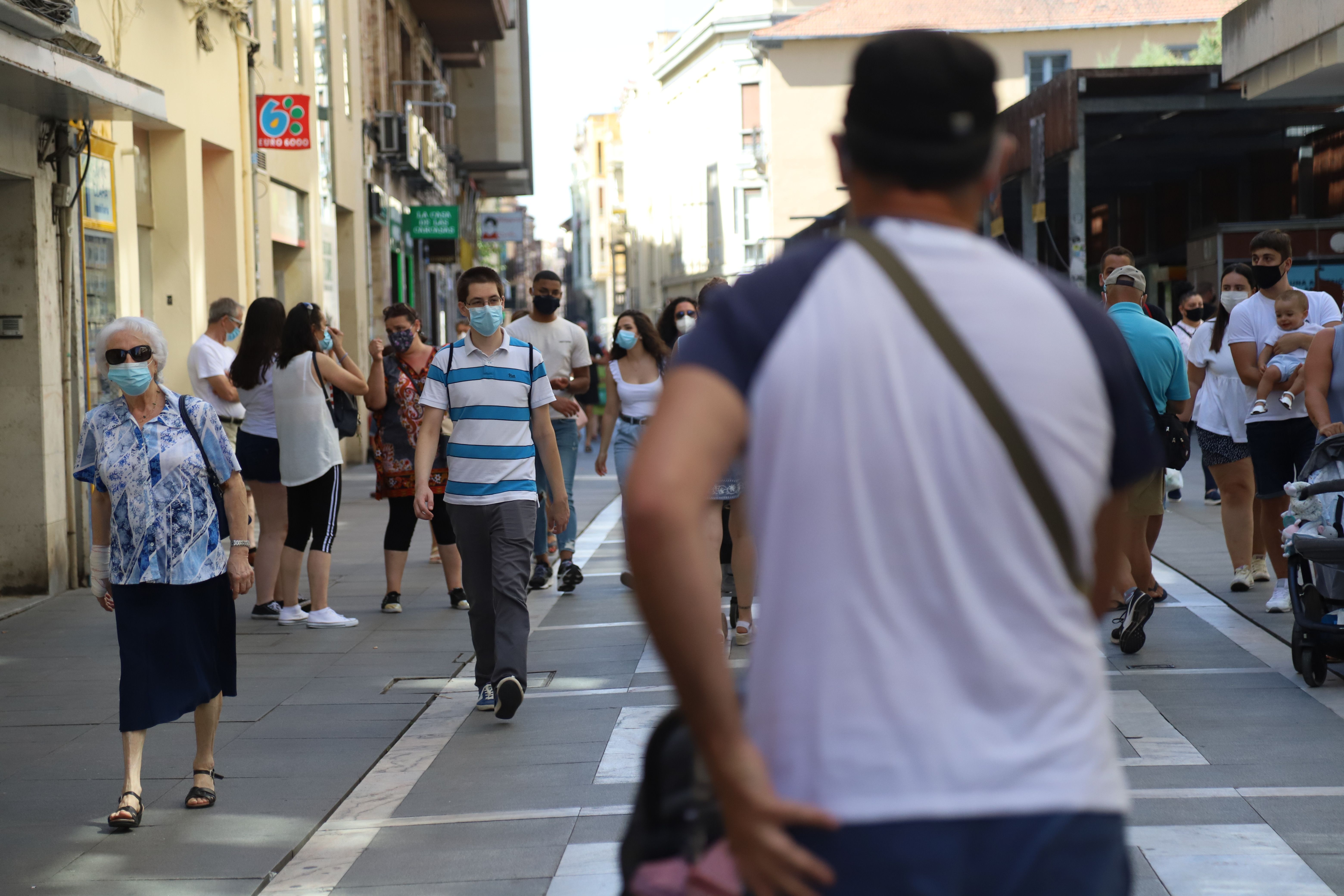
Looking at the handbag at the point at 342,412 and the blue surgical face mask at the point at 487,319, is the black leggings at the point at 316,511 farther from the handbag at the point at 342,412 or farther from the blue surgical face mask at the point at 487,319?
the blue surgical face mask at the point at 487,319

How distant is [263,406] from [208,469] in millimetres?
4261

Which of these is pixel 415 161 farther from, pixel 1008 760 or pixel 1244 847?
pixel 1008 760

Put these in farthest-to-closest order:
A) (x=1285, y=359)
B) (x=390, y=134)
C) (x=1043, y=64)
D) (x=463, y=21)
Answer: (x=1043, y=64) → (x=463, y=21) → (x=390, y=134) → (x=1285, y=359)

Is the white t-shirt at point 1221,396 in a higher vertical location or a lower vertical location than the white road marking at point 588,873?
higher

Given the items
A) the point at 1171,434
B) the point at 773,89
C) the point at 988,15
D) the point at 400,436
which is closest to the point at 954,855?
the point at 1171,434

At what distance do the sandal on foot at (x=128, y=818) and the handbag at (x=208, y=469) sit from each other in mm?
892

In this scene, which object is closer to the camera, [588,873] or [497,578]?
[588,873]

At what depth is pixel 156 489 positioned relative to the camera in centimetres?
550

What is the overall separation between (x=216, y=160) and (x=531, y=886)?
1240 cm

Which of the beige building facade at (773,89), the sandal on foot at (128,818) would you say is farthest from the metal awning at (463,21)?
the sandal on foot at (128,818)

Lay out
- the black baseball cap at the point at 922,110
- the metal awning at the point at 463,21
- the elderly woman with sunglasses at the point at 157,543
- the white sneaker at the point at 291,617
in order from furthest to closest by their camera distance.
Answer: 1. the metal awning at the point at 463,21
2. the white sneaker at the point at 291,617
3. the elderly woman with sunglasses at the point at 157,543
4. the black baseball cap at the point at 922,110

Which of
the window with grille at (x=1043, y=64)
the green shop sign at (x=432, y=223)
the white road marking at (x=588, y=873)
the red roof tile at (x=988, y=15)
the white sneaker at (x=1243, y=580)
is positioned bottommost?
the white road marking at (x=588, y=873)

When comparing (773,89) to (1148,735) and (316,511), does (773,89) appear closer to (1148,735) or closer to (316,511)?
(316,511)

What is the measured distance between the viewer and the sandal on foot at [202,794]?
18.5 ft
